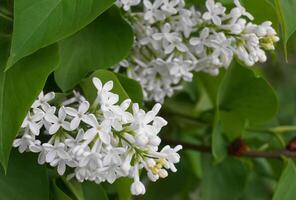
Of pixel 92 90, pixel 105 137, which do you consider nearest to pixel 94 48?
pixel 92 90

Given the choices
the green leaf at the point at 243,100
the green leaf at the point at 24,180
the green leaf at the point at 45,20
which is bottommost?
the green leaf at the point at 243,100

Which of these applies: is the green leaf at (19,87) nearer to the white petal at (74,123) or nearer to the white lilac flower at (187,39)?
the white petal at (74,123)

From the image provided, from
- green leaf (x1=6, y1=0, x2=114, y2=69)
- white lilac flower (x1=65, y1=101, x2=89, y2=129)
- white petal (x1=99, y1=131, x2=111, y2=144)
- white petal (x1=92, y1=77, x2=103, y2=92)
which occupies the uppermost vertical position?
green leaf (x1=6, y1=0, x2=114, y2=69)

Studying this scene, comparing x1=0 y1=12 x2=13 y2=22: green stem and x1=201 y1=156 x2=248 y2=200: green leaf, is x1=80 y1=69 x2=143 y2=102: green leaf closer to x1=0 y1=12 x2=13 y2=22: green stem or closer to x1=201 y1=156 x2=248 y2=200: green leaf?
x1=0 y1=12 x2=13 y2=22: green stem

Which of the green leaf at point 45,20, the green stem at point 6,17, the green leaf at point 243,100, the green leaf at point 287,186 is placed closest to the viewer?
the green leaf at point 45,20

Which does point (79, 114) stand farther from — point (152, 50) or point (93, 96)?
point (152, 50)

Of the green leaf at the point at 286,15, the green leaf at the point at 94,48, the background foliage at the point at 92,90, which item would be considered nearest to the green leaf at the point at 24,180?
the background foliage at the point at 92,90

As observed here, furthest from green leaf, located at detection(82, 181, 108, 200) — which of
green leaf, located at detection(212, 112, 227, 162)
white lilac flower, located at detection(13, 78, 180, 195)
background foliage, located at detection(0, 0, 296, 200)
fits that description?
green leaf, located at detection(212, 112, 227, 162)

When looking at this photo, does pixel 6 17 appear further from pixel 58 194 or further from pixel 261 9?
pixel 261 9
